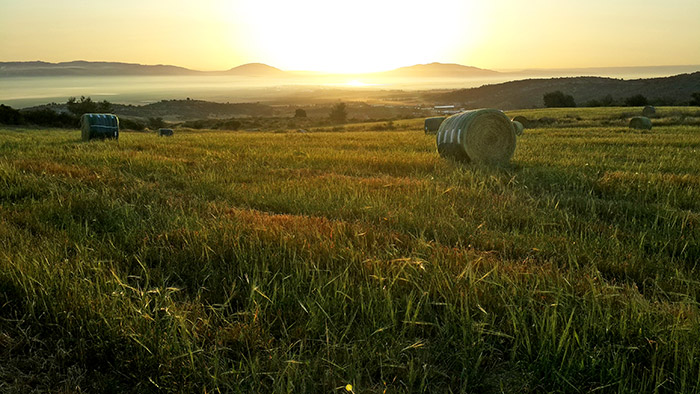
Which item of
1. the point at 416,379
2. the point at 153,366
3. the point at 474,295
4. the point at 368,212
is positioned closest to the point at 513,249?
the point at 474,295

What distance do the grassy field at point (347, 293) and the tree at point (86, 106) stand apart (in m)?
96.7

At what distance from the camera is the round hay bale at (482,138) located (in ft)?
40.6

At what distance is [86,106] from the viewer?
3738 inches

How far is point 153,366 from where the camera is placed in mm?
2689

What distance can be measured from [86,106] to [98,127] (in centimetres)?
8501

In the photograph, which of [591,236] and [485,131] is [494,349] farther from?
[485,131]

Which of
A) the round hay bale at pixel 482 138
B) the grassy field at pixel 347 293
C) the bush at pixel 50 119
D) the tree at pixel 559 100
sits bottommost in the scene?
the grassy field at pixel 347 293

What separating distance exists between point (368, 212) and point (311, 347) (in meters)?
3.29

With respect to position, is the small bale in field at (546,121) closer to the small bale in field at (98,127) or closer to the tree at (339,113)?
the small bale in field at (98,127)

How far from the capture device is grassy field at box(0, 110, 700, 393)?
2.60m

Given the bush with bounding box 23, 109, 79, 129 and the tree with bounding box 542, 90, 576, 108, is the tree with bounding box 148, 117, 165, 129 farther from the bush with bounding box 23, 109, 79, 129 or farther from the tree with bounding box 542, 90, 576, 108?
the tree with bounding box 542, 90, 576, 108

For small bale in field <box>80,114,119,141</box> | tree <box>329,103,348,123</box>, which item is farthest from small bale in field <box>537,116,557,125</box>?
tree <box>329,103,348,123</box>

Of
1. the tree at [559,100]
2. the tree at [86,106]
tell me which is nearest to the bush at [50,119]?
the tree at [86,106]

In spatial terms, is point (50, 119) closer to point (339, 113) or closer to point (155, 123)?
point (155, 123)
